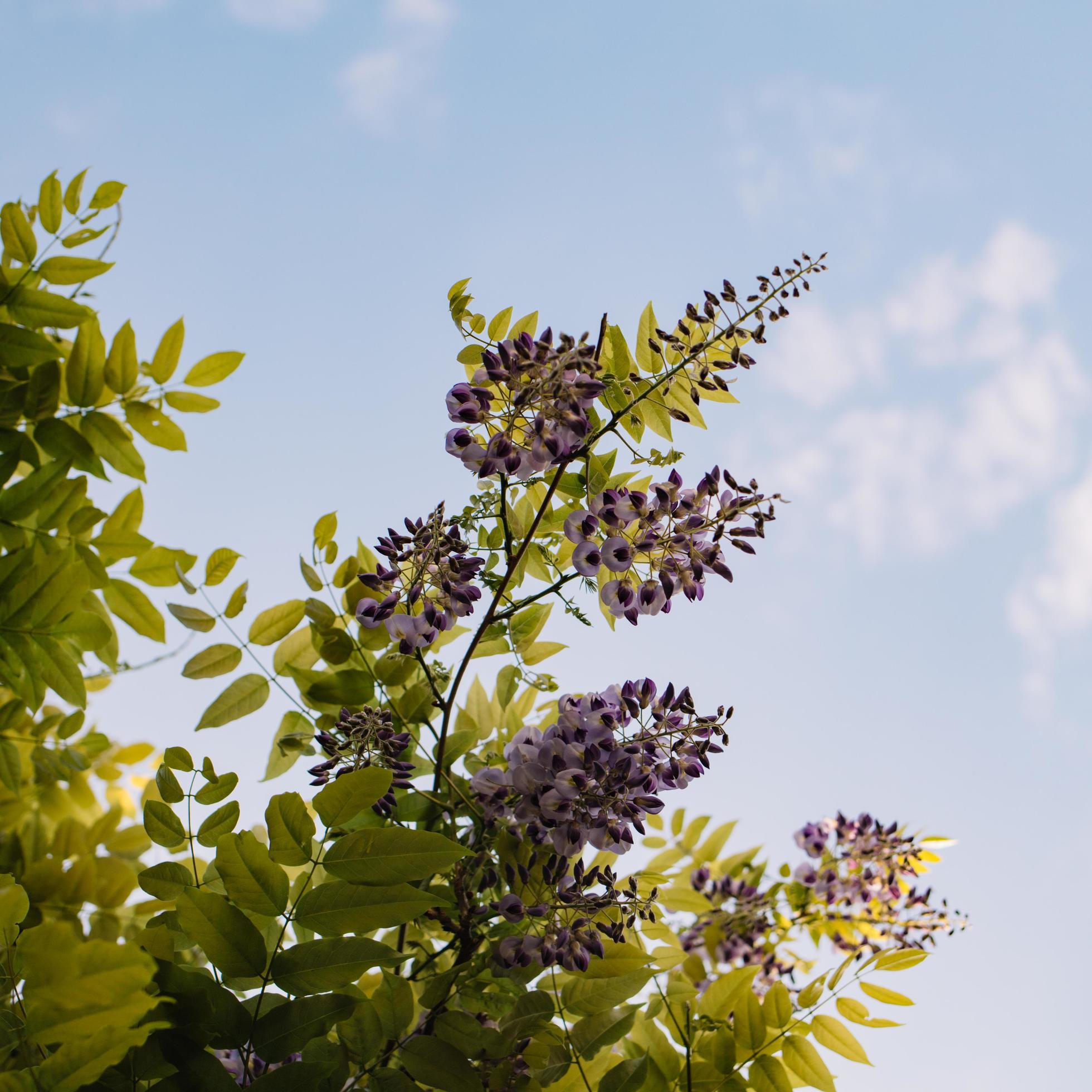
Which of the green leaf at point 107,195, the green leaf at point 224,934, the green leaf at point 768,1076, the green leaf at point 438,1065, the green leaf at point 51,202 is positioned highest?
the green leaf at point 107,195

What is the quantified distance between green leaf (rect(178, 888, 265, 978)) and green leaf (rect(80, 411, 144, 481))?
129 cm

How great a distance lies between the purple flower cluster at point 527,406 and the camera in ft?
4.26

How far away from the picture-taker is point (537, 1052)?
4.79 ft

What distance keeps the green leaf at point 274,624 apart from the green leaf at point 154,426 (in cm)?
54

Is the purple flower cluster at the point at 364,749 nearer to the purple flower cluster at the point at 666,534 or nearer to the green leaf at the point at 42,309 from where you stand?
the purple flower cluster at the point at 666,534

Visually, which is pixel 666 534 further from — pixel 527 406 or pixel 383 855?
pixel 383 855

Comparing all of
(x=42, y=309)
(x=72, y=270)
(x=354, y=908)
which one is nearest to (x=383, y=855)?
(x=354, y=908)

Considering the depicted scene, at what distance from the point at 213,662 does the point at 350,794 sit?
0.85 m

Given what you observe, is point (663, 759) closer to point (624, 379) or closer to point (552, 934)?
point (552, 934)

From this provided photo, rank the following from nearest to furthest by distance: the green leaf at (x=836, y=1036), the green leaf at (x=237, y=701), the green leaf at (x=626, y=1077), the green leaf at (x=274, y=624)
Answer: the green leaf at (x=626, y=1077) < the green leaf at (x=836, y=1036) < the green leaf at (x=237, y=701) < the green leaf at (x=274, y=624)

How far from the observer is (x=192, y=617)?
6.32 feet

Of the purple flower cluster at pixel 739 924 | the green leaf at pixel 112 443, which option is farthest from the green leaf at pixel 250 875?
the purple flower cluster at pixel 739 924

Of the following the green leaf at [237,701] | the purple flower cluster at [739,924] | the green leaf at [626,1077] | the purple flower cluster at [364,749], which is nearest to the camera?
the green leaf at [626,1077]

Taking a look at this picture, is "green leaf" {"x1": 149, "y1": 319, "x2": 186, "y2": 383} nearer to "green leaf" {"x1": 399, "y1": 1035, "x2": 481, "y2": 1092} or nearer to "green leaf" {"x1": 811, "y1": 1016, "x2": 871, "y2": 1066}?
"green leaf" {"x1": 399, "y1": 1035, "x2": 481, "y2": 1092}
